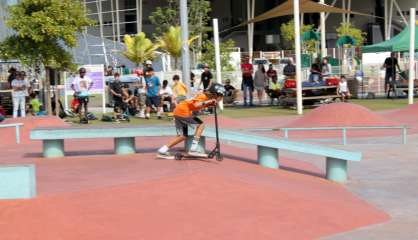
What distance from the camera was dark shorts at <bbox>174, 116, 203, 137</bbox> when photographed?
10.2 m

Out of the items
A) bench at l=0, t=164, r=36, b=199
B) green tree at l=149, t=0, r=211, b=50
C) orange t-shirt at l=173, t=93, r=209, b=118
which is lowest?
bench at l=0, t=164, r=36, b=199

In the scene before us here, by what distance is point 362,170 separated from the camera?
11.9 metres

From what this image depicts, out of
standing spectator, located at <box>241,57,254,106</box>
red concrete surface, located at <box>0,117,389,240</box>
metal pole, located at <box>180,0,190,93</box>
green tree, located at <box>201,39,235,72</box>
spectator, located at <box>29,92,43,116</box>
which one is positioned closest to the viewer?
red concrete surface, located at <box>0,117,389,240</box>

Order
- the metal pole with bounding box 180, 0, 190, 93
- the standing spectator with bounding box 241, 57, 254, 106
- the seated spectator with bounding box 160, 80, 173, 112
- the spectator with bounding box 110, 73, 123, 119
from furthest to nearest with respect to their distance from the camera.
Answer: the standing spectator with bounding box 241, 57, 254, 106, the seated spectator with bounding box 160, 80, 173, 112, the spectator with bounding box 110, 73, 123, 119, the metal pole with bounding box 180, 0, 190, 93

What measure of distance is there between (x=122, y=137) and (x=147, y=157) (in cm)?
59

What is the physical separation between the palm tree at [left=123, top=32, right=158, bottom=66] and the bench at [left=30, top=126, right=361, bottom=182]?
3111 cm

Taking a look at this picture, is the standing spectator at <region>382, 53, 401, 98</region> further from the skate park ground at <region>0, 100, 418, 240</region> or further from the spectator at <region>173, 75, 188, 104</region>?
the skate park ground at <region>0, 100, 418, 240</region>

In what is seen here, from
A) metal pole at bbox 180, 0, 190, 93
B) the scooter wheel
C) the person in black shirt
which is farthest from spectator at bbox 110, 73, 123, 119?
the scooter wheel

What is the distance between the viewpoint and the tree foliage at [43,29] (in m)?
19.4

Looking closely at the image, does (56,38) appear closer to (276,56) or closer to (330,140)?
(330,140)

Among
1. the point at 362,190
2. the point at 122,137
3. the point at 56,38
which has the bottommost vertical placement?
the point at 362,190

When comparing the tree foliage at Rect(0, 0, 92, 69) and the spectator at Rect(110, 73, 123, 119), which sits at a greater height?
the tree foliage at Rect(0, 0, 92, 69)

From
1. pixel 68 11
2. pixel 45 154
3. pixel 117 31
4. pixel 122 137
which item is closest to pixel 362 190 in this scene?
pixel 122 137

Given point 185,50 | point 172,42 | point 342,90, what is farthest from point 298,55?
point 172,42
